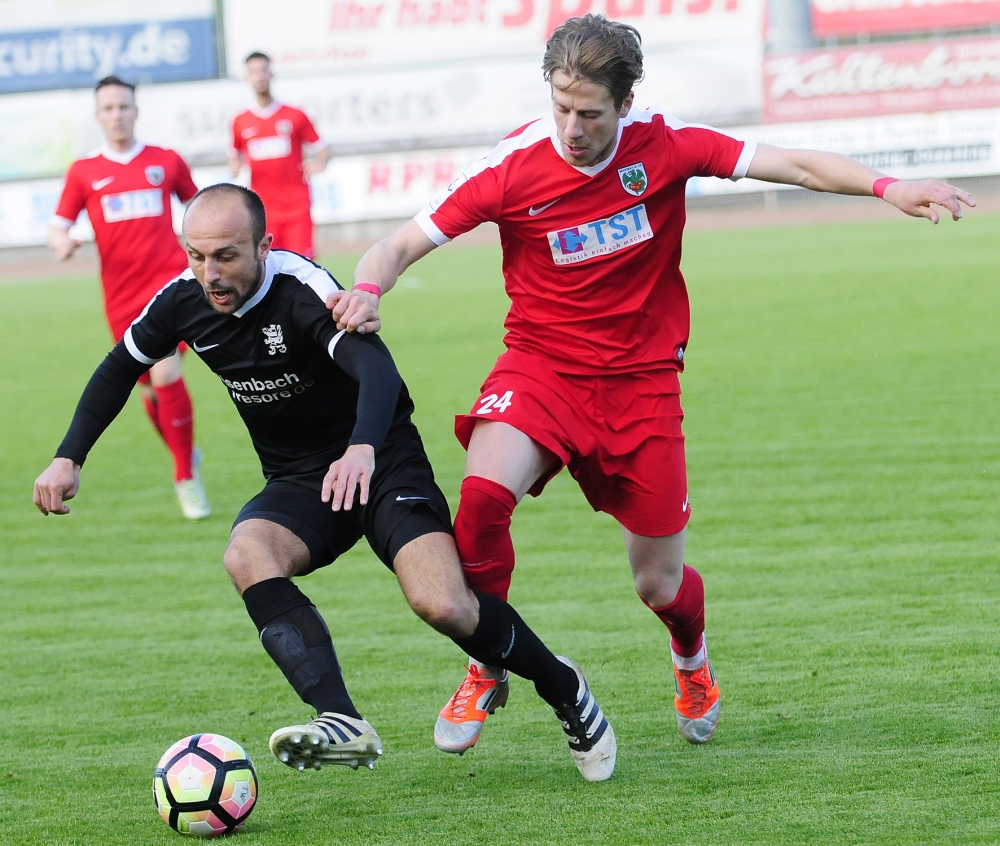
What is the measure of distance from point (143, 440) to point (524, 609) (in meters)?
5.68

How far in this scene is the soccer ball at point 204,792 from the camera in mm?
3492

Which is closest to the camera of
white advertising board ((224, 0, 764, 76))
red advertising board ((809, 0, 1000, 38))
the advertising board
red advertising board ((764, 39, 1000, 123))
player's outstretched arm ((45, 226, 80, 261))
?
player's outstretched arm ((45, 226, 80, 261))

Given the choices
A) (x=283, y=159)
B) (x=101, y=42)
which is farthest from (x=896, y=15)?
(x=283, y=159)

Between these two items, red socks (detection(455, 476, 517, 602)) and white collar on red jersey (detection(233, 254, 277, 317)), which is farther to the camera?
white collar on red jersey (detection(233, 254, 277, 317))

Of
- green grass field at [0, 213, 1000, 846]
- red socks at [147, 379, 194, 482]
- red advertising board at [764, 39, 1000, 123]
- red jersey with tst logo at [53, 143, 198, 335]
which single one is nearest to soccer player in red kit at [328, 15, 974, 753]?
green grass field at [0, 213, 1000, 846]

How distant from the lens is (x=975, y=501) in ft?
23.1

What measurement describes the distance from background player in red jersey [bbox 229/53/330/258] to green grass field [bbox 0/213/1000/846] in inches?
82.5

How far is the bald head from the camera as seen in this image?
12.5ft

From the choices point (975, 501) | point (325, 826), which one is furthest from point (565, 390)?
point (975, 501)

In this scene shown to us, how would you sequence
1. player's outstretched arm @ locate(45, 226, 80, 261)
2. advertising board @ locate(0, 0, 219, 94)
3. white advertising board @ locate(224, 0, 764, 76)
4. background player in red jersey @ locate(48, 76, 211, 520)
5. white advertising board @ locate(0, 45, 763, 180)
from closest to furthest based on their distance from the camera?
player's outstretched arm @ locate(45, 226, 80, 261), background player in red jersey @ locate(48, 76, 211, 520), white advertising board @ locate(0, 45, 763, 180), advertising board @ locate(0, 0, 219, 94), white advertising board @ locate(224, 0, 764, 76)

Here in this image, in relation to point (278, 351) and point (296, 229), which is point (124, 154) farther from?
point (278, 351)

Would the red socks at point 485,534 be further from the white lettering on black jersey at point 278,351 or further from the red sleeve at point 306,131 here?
the red sleeve at point 306,131

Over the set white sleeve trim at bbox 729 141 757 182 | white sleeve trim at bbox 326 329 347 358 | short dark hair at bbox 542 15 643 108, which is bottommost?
white sleeve trim at bbox 326 329 347 358

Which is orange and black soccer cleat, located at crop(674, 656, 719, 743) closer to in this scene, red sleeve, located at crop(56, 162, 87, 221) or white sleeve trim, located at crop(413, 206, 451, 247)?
white sleeve trim, located at crop(413, 206, 451, 247)
